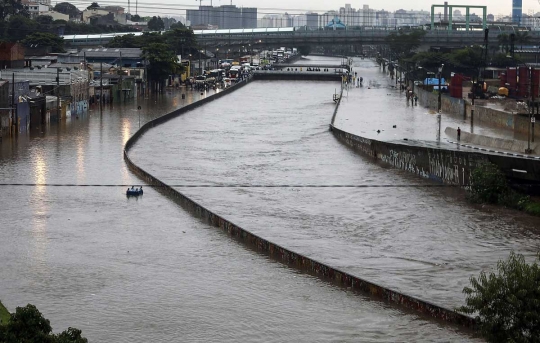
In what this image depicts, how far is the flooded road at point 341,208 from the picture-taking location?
46.4 feet

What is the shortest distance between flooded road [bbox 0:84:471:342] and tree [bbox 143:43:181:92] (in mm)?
26516

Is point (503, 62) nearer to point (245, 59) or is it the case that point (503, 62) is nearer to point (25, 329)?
point (245, 59)

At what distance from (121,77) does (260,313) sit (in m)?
31.5

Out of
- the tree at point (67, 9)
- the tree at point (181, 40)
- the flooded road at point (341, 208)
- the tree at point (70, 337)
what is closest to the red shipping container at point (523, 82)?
the flooded road at point (341, 208)

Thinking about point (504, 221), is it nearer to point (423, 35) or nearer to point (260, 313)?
point (260, 313)

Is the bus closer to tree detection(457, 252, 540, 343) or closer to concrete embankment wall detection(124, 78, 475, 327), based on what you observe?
concrete embankment wall detection(124, 78, 475, 327)

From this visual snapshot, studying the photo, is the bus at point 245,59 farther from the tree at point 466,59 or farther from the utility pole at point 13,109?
the utility pole at point 13,109

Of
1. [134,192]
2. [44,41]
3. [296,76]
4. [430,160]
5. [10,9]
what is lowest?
[134,192]

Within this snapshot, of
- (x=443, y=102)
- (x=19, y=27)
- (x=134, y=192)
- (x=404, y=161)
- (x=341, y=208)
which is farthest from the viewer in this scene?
(x=19, y=27)

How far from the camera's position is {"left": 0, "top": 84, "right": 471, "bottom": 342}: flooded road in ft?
37.0

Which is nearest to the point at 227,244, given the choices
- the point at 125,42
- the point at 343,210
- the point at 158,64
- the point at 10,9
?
the point at 343,210

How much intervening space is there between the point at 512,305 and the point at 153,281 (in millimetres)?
5391

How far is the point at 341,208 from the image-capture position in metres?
18.2

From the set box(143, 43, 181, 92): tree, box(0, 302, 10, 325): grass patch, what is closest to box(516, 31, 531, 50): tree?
box(143, 43, 181, 92): tree
